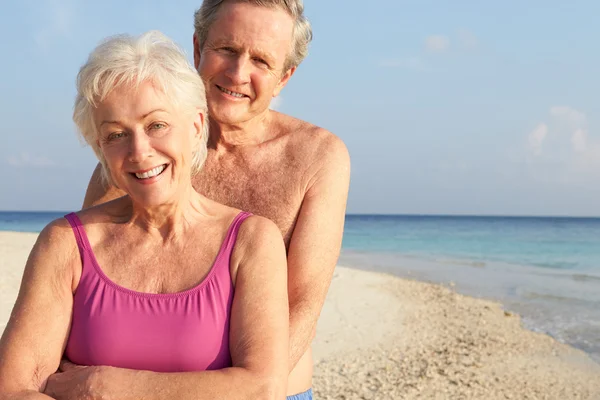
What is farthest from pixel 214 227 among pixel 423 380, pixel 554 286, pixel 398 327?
pixel 554 286

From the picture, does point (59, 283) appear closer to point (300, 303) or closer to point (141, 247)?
point (141, 247)

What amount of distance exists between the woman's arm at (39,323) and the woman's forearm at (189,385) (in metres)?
0.27

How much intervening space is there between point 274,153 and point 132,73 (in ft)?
3.62

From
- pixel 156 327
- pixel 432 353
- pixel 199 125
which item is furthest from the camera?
pixel 432 353

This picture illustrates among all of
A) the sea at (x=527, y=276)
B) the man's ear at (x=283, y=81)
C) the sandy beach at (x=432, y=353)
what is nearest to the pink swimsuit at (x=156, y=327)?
the man's ear at (x=283, y=81)

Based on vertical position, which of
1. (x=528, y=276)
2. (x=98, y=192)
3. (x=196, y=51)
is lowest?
(x=528, y=276)

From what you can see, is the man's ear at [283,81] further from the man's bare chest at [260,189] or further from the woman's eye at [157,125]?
the woman's eye at [157,125]

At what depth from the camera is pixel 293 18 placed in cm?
309

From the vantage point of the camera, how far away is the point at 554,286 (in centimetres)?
1731

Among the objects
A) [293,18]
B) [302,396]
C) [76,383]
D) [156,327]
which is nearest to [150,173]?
[156,327]

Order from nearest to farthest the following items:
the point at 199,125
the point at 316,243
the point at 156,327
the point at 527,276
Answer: the point at 156,327, the point at 199,125, the point at 316,243, the point at 527,276

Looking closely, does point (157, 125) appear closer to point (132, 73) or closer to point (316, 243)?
point (132, 73)

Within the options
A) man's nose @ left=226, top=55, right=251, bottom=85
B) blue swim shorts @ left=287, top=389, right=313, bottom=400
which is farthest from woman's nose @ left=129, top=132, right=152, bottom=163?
blue swim shorts @ left=287, top=389, right=313, bottom=400

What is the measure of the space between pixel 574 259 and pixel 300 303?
27.1m
